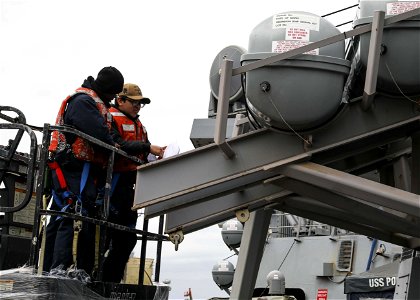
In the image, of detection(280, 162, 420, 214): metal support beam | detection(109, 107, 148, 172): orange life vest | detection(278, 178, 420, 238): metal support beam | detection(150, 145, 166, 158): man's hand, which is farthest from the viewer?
detection(109, 107, 148, 172): orange life vest

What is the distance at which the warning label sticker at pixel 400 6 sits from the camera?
17.7 ft

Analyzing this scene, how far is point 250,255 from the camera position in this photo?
6383 millimetres

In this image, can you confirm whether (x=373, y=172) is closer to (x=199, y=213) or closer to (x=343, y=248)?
(x=199, y=213)

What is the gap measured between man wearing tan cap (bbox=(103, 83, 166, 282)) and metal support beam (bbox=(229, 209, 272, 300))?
3.21 ft

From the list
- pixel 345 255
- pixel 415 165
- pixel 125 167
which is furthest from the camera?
pixel 345 255

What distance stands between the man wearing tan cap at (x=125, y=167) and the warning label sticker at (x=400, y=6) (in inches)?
90.0

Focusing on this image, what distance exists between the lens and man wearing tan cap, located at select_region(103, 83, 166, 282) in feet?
22.5

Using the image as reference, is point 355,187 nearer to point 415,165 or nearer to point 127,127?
point 415,165

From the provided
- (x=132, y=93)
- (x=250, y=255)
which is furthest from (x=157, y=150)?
(x=250, y=255)

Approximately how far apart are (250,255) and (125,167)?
1.29 metres

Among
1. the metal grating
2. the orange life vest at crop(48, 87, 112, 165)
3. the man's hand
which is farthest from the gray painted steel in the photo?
the metal grating

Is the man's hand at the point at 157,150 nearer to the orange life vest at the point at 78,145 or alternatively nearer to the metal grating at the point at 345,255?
the orange life vest at the point at 78,145

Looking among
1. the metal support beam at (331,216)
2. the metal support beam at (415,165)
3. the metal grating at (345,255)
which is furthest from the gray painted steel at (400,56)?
the metal grating at (345,255)

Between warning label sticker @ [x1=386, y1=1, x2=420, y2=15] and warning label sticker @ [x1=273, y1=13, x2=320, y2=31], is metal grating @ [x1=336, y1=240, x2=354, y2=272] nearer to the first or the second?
warning label sticker @ [x1=386, y1=1, x2=420, y2=15]
